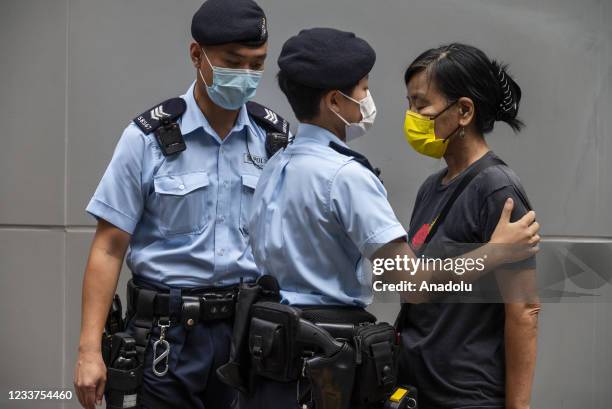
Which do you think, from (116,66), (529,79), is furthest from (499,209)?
(116,66)

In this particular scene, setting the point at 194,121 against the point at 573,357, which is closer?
the point at 194,121

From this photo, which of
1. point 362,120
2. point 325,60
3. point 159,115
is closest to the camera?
point 325,60

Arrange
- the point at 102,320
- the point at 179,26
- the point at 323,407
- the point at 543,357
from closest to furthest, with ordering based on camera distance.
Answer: the point at 323,407
the point at 102,320
the point at 179,26
the point at 543,357

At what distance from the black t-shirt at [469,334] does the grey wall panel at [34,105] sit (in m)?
2.45

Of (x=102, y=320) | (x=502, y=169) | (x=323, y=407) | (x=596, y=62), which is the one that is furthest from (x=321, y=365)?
(x=596, y=62)

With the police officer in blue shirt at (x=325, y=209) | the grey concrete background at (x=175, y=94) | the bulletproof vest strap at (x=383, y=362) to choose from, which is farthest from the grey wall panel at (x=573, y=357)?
the bulletproof vest strap at (x=383, y=362)

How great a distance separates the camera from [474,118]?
259 centimetres

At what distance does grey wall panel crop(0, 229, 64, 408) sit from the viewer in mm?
4324

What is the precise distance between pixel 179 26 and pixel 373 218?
233 cm

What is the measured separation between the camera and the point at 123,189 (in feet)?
9.37

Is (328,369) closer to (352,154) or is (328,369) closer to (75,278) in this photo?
(352,154)

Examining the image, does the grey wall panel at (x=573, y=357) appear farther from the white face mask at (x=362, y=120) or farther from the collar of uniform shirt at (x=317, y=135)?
the collar of uniform shirt at (x=317, y=135)

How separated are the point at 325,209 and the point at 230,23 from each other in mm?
894

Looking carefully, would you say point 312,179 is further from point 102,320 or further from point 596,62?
point 596,62
